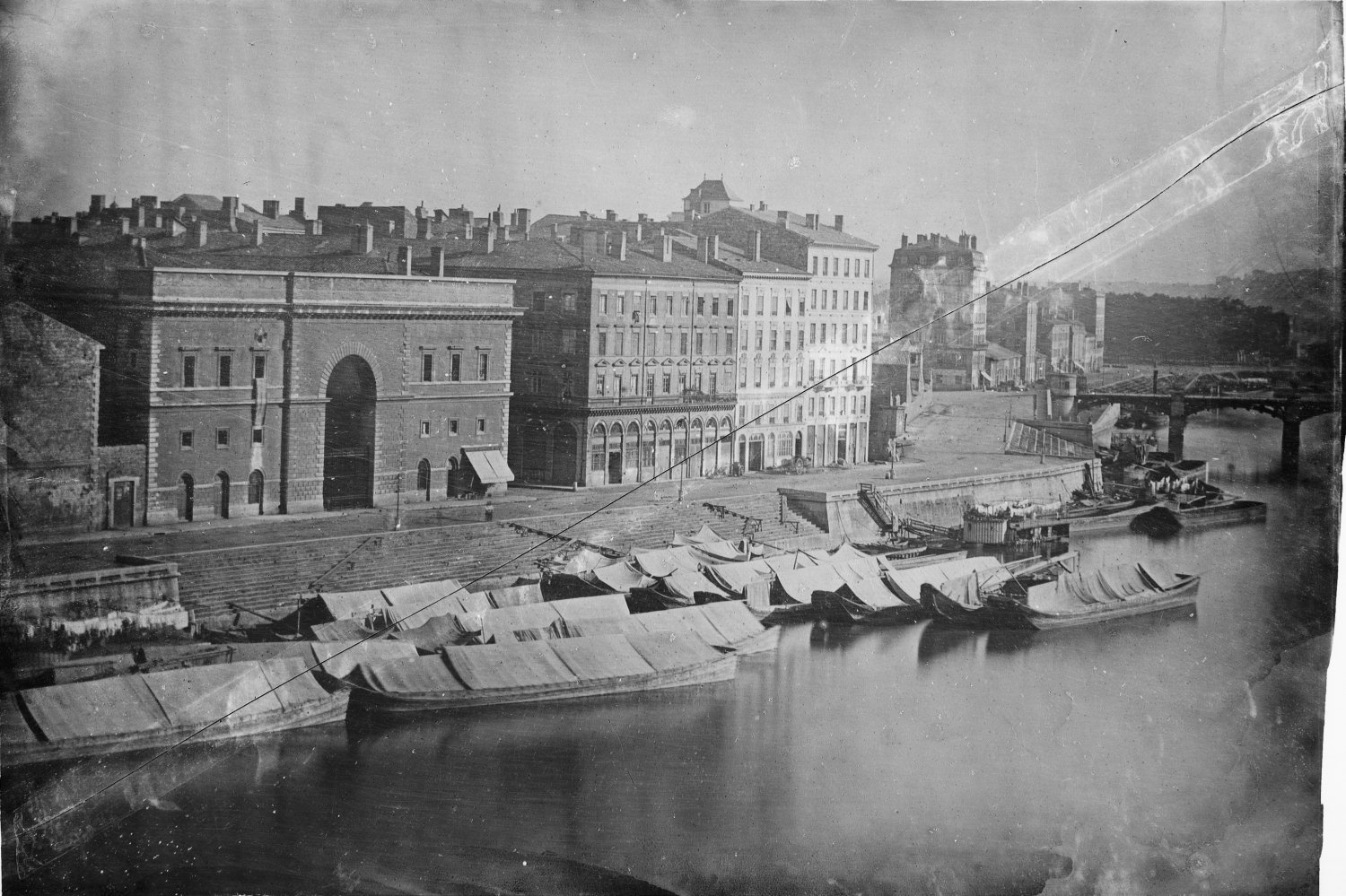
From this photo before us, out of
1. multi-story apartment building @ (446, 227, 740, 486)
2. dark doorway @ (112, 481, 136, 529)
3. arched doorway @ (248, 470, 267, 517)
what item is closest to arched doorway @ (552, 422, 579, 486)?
multi-story apartment building @ (446, 227, 740, 486)

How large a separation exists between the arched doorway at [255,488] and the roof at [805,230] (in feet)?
5.80

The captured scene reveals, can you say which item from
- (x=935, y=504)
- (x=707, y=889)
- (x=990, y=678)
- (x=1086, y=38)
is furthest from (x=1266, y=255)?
(x=707, y=889)

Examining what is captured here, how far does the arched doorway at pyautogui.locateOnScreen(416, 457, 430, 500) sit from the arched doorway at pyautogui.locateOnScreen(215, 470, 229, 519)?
2.05ft

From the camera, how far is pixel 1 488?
4.47 meters

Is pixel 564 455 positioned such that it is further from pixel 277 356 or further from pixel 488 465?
pixel 277 356

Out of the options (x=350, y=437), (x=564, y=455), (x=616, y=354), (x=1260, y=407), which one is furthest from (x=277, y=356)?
(x=1260, y=407)

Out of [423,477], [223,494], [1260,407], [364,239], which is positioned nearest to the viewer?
[223,494]

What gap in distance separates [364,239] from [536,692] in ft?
5.38

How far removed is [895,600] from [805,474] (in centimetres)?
62

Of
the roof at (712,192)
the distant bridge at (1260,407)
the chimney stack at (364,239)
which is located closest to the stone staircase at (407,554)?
the chimney stack at (364,239)

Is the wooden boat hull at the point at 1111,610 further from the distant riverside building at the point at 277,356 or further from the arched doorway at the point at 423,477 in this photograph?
the arched doorway at the point at 423,477

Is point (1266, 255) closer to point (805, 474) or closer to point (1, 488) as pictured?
point (805, 474)

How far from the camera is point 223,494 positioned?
15.0 ft

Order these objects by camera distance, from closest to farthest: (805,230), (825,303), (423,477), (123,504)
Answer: (123,504) → (423,477) → (805,230) → (825,303)
